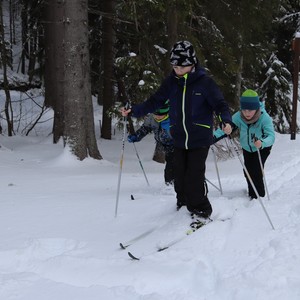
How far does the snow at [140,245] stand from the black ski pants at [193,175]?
9.3 inches

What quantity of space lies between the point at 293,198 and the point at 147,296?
313 centimetres

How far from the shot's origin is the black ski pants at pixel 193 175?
14.3 feet

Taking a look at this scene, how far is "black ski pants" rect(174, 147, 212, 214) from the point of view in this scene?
4367 millimetres

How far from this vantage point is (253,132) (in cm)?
559

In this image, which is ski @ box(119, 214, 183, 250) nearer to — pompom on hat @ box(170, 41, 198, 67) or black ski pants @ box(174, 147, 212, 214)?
black ski pants @ box(174, 147, 212, 214)

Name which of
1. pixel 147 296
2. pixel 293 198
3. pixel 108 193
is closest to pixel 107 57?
pixel 108 193

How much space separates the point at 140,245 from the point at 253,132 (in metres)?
2.45

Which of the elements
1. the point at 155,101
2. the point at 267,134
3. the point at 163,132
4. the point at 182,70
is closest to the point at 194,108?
the point at 182,70

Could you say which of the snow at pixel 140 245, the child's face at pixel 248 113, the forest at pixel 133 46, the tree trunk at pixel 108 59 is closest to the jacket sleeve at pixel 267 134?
A: the child's face at pixel 248 113

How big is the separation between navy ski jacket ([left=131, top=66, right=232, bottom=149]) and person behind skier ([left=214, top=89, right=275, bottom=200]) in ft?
3.28

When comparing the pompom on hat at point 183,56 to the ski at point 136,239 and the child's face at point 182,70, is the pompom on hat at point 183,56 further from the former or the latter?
the ski at point 136,239

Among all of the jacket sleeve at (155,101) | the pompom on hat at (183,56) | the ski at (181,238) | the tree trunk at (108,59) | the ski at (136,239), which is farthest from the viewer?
Result: the tree trunk at (108,59)

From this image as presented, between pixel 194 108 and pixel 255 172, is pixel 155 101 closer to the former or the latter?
pixel 194 108

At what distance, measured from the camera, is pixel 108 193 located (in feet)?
20.4
